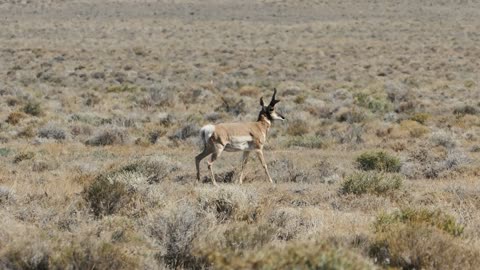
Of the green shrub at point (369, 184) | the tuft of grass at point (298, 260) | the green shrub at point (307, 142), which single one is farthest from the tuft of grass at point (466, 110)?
the tuft of grass at point (298, 260)

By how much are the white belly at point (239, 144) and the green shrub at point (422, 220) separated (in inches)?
179

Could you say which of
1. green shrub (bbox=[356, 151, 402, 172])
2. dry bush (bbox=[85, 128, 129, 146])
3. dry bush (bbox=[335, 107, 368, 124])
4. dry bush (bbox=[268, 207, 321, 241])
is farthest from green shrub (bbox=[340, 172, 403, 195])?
dry bush (bbox=[335, 107, 368, 124])

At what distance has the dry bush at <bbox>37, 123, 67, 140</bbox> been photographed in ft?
55.2

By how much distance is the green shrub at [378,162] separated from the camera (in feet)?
41.4

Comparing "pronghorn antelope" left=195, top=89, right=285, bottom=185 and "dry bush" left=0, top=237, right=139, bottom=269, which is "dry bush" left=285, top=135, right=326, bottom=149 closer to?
"pronghorn antelope" left=195, top=89, right=285, bottom=185

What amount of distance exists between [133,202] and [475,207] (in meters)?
4.64

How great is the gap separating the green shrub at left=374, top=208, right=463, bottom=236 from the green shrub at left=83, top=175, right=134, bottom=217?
3.25 meters

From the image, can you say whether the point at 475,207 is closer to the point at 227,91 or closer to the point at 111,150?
the point at 111,150

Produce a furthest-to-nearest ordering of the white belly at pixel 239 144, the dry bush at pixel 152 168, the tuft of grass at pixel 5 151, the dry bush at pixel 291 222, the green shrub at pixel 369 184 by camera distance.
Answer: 1. the tuft of grass at pixel 5 151
2. the white belly at pixel 239 144
3. the dry bush at pixel 152 168
4. the green shrub at pixel 369 184
5. the dry bush at pixel 291 222

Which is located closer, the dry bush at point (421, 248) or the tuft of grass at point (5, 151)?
the dry bush at point (421, 248)

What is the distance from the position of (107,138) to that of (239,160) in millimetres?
4086

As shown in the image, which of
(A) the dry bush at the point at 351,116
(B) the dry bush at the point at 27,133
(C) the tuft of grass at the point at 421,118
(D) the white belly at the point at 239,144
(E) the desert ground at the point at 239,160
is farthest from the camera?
(A) the dry bush at the point at 351,116

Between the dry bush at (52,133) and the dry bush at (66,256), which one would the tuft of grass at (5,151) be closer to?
the dry bush at (52,133)

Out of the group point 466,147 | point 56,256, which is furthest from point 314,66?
point 56,256
